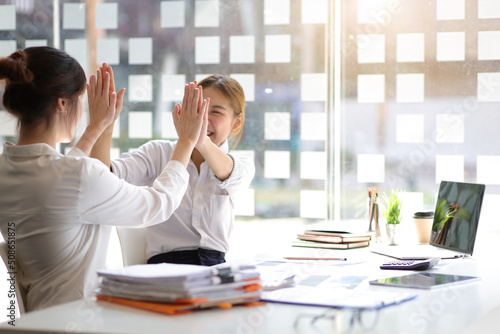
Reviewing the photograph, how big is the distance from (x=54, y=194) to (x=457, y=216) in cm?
180

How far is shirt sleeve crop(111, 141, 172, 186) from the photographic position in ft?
8.69

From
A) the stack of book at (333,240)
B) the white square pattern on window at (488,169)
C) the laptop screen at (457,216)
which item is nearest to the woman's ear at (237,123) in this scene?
the stack of book at (333,240)

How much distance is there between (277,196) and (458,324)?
8.21 feet

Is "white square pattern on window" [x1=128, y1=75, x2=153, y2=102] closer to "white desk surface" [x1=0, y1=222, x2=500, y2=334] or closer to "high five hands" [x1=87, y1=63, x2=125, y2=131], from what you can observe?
"high five hands" [x1=87, y1=63, x2=125, y2=131]

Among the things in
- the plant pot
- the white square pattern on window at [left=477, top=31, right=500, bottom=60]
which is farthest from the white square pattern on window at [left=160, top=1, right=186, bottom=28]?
the plant pot

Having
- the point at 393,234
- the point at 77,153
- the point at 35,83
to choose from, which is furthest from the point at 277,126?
the point at 35,83

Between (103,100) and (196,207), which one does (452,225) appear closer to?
(196,207)

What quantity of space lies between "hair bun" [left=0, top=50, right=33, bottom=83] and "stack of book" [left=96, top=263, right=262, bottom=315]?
2.20ft

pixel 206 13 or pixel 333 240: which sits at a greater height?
pixel 206 13

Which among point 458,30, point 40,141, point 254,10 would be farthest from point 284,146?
point 40,141

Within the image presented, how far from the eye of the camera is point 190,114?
2.12m

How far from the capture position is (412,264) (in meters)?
2.09

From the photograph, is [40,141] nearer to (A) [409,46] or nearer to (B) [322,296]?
(B) [322,296]

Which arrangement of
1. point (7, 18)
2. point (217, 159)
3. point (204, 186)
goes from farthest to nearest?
1. point (7, 18)
2. point (204, 186)
3. point (217, 159)
